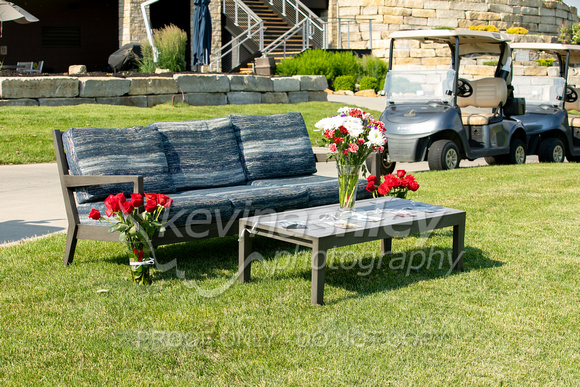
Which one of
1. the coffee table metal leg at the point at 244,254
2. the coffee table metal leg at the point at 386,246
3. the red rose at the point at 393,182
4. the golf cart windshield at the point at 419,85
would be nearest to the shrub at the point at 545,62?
the golf cart windshield at the point at 419,85

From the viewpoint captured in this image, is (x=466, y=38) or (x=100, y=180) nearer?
(x=100, y=180)

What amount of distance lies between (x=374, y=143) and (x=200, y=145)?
1760mm

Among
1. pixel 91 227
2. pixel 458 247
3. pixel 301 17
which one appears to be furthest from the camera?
pixel 301 17

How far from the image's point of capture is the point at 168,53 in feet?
54.2

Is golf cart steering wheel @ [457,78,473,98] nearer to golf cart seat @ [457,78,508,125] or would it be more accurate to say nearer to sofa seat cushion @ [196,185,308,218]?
golf cart seat @ [457,78,508,125]

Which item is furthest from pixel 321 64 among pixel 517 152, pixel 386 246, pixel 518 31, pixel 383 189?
pixel 386 246

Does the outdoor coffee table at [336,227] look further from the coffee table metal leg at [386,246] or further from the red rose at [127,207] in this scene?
the red rose at [127,207]

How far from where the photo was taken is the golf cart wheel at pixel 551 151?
11961mm

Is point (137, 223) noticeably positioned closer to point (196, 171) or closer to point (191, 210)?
point (191, 210)

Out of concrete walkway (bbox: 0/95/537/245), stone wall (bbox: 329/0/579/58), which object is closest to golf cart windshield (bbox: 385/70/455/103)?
concrete walkway (bbox: 0/95/537/245)

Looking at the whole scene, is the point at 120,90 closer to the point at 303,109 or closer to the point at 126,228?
the point at 303,109

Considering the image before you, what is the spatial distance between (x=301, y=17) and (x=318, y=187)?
21.0 meters

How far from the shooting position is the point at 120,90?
1367cm

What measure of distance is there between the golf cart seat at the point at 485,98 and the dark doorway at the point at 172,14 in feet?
47.9
